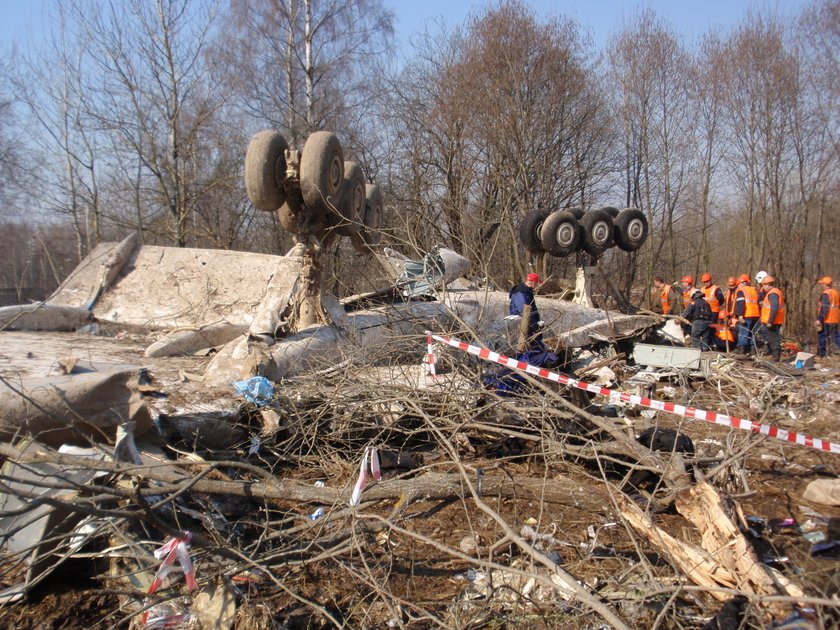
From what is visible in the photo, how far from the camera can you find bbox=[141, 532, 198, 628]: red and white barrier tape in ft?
8.75

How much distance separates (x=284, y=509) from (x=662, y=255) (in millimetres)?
17177

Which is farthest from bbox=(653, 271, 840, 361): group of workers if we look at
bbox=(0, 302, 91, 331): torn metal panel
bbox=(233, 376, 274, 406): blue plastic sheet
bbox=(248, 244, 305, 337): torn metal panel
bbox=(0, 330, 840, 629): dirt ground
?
bbox=(0, 302, 91, 331): torn metal panel

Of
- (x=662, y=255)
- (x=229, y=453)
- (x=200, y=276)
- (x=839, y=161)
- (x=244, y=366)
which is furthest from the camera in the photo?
(x=662, y=255)

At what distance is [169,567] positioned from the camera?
109 inches

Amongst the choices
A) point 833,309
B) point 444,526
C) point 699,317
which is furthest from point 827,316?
point 444,526

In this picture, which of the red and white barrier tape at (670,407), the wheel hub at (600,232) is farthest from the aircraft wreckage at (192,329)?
the wheel hub at (600,232)

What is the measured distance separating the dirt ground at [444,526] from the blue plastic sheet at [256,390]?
0.07 m

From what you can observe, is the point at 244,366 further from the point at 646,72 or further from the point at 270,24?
the point at 646,72

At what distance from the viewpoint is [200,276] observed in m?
7.27

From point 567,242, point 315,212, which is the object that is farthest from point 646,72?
point 315,212

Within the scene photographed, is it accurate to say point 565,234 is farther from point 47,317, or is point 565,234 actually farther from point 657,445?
point 47,317

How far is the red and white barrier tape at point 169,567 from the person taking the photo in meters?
2.67

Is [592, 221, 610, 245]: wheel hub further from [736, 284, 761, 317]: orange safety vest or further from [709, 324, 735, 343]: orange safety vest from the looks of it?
[736, 284, 761, 317]: orange safety vest

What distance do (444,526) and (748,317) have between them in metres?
8.27
